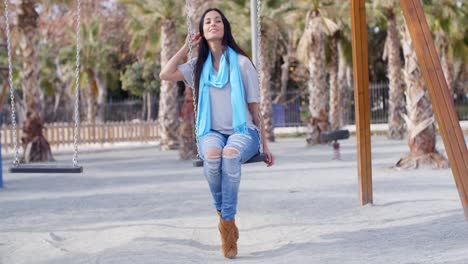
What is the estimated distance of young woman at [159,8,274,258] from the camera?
6.04 meters

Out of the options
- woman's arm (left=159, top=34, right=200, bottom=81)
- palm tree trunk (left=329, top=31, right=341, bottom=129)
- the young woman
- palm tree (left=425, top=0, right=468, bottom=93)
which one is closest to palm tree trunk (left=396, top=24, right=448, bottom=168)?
the young woman

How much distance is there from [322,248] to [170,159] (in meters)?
14.9

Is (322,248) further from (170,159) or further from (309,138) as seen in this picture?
(309,138)

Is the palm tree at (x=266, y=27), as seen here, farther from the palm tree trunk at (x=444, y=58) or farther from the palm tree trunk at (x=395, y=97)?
the palm tree trunk at (x=444, y=58)

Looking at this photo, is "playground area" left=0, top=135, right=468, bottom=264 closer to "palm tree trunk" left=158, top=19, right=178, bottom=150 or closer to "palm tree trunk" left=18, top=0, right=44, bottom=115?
"palm tree trunk" left=18, top=0, right=44, bottom=115

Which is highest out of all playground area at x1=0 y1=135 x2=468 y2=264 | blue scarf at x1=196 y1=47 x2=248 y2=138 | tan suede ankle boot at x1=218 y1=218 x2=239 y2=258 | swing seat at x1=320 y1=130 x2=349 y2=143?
blue scarf at x1=196 y1=47 x2=248 y2=138

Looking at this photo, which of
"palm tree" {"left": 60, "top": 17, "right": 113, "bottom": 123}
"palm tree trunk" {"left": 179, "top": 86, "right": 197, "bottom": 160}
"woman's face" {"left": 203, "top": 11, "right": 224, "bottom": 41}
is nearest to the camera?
"woman's face" {"left": 203, "top": 11, "right": 224, "bottom": 41}

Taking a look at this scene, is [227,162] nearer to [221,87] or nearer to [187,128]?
[221,87]

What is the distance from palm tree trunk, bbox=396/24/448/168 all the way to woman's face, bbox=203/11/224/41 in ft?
30.2

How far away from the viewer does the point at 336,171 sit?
15523 millimetres

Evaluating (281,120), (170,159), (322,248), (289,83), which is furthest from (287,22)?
(322,248)

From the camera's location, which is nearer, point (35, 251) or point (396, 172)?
point (35, 251)

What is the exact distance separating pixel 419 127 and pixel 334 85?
1988 centimetres

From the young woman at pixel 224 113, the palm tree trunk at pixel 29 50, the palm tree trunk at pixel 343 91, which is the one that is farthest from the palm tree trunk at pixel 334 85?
the young woman at pixel 224 113
